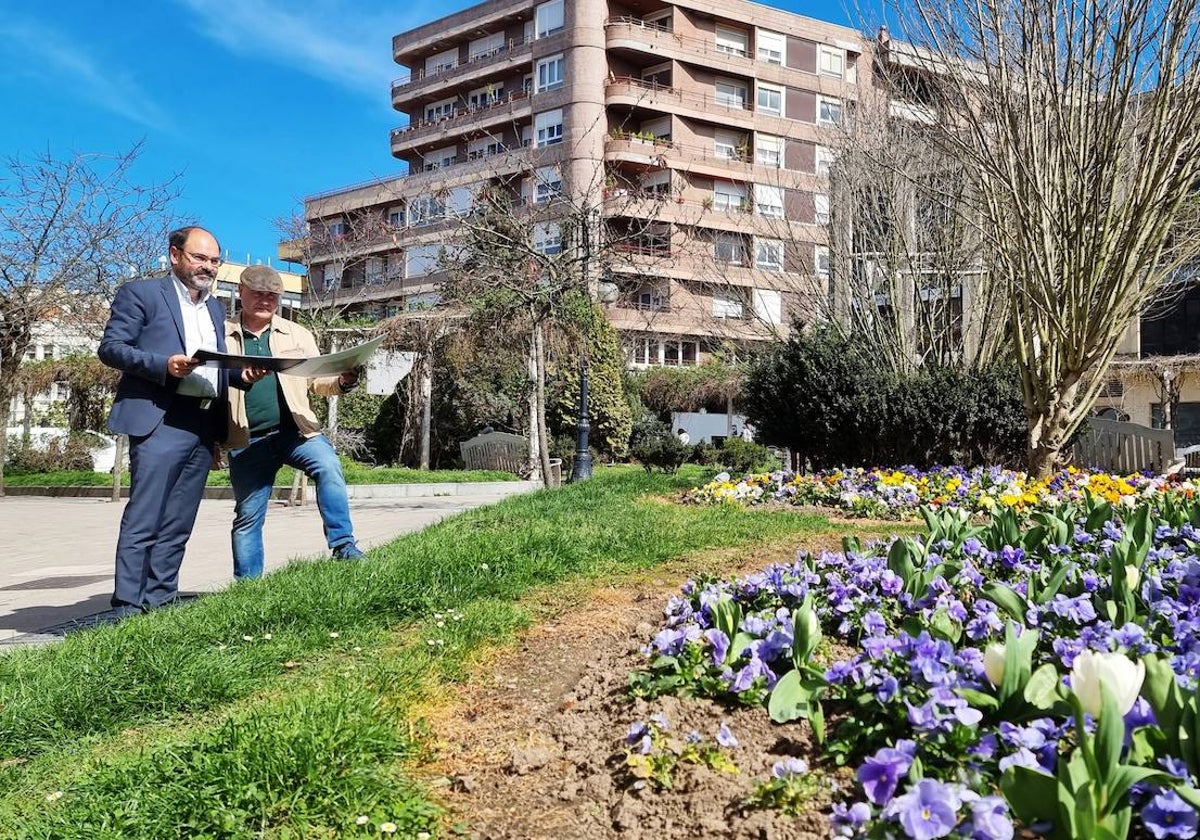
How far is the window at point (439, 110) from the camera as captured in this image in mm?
48500

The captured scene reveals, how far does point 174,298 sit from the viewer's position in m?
4.37

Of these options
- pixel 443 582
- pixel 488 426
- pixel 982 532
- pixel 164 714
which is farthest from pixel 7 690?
pixel 488 426

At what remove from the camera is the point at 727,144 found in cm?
4309

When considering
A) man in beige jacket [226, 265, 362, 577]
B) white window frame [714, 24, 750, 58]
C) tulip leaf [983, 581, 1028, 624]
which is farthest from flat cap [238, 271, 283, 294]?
white window frame [714, 24, 750, 58]

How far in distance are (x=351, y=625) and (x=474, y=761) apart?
1460 millimetres

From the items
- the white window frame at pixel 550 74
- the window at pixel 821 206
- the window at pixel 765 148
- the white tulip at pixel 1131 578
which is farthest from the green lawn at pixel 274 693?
the window at pixel 765 148

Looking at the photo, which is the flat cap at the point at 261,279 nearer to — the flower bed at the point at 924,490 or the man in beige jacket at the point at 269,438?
the man in beige jacket at the point at 269,438

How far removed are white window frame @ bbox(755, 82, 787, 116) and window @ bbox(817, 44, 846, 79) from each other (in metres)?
2.13

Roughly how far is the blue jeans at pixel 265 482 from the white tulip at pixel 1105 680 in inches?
158

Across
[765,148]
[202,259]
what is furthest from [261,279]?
[765,148]

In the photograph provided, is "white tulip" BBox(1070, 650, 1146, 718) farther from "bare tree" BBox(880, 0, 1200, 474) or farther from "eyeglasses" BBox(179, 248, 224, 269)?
"bare tree" BBox(880, 0, 1200, 474)

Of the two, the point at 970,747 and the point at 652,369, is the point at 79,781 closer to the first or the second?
the point at 970,747

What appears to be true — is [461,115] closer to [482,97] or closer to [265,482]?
[482,97]

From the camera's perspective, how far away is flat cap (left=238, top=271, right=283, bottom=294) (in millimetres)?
4797
